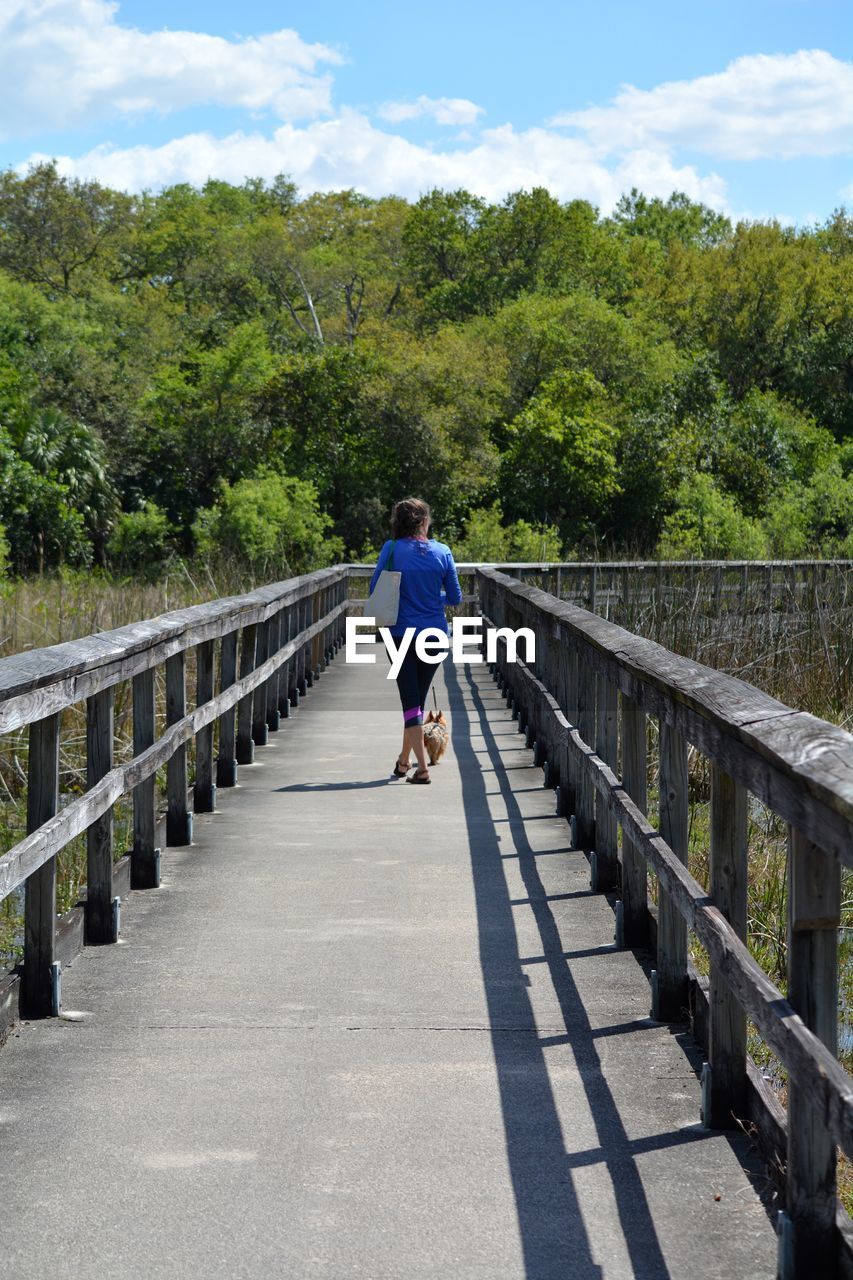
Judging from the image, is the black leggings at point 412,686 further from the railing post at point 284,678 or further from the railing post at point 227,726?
the railing post at point 284,678

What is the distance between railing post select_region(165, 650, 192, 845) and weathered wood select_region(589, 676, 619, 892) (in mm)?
1858

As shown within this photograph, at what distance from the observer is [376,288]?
5678 centimetres

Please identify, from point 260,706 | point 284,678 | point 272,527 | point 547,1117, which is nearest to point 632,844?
point 547,1117

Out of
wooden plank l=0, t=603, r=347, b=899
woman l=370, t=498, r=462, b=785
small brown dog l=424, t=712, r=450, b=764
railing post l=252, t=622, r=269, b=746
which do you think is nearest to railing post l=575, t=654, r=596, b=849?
wooden plank l=0, t=603, r=347, b=899

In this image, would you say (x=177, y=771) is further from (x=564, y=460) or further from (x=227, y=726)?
(x=564, y=460)

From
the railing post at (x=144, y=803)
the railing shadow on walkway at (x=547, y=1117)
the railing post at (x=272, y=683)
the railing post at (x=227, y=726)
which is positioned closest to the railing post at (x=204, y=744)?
the railing post at (x=227, y=726)

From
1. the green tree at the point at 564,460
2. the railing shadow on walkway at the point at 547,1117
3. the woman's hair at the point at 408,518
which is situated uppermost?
the green tree at the point at 564,460

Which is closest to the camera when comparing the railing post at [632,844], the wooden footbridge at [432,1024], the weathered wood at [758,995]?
the weathered wood at [758,995]

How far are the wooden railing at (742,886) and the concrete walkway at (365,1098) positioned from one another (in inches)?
6.8

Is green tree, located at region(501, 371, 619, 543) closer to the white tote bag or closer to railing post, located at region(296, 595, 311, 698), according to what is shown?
railing post, located at region(296, 595, 311, 698)

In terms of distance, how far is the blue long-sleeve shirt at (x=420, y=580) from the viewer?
9251 millimetres

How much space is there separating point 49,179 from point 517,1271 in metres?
55.7

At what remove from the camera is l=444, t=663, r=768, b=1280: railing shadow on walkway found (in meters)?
3.24

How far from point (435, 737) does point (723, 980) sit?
242 inches
